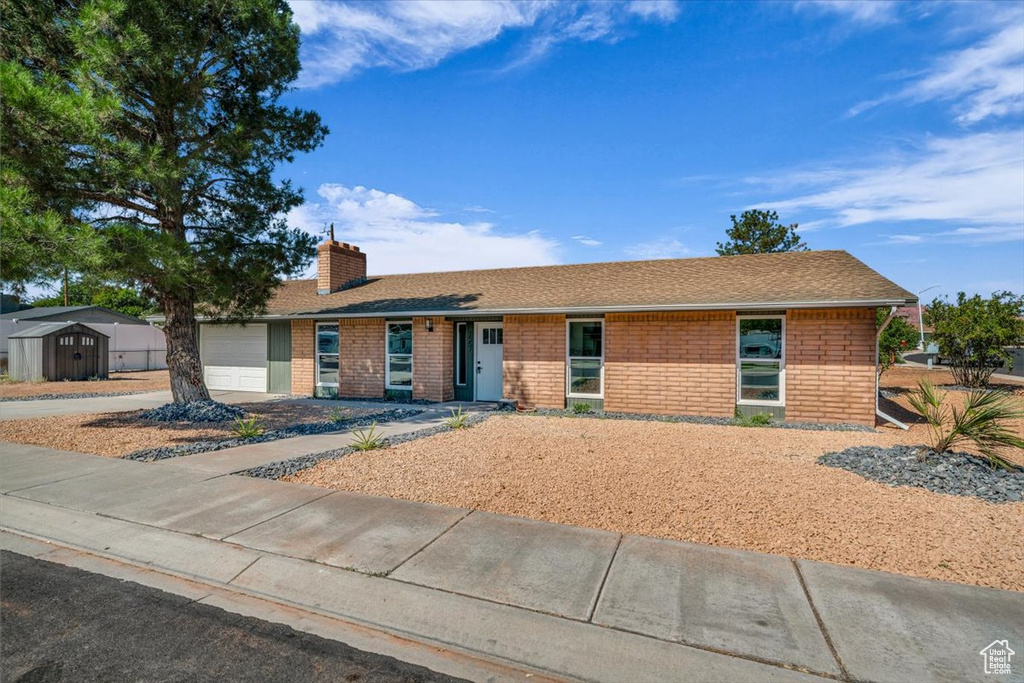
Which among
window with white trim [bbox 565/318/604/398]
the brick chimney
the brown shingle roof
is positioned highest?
the brick chimney

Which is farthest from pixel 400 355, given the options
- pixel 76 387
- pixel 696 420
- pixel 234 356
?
pixel 76 387

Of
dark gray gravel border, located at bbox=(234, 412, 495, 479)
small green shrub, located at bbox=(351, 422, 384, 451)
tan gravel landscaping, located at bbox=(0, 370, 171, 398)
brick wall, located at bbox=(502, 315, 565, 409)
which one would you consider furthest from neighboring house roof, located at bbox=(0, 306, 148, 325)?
dark gray gravel border, located at bbox=(234, 412, 495, 479)

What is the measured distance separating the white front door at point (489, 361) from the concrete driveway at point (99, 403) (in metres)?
6.39

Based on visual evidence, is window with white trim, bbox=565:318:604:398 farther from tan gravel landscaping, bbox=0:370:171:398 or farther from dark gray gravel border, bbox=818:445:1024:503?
tan gravel landscaping, bbox=0:370:171:398

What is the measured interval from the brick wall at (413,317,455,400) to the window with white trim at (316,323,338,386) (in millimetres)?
2928

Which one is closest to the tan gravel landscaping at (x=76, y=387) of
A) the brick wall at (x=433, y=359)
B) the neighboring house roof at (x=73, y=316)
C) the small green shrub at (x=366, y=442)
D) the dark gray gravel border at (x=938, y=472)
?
the brick wall at (x=433, y=359)

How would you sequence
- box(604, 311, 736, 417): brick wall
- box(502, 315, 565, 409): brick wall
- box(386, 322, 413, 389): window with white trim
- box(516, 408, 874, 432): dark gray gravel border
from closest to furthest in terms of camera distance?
box(516, 408, 874, 432): dark gray gravel border → box(604, 311, 736, 417): brick wall → box(502, 315, 565, 409): brick wall → box(386, 322, 413, 389): window with white trim

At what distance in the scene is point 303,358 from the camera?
53.6 feet

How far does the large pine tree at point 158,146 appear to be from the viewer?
27.7 feet

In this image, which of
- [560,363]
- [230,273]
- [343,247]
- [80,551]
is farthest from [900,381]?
[80,551]

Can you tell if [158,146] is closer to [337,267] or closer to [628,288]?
[337,267]

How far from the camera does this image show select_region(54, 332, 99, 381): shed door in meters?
20.3

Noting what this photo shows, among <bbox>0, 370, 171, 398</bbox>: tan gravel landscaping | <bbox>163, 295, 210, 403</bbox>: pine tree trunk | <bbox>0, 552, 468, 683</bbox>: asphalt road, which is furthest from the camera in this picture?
<bbox>0, 370, 171, 398</bbox>: tan gravel landscaping

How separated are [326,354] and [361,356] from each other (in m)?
1.45
